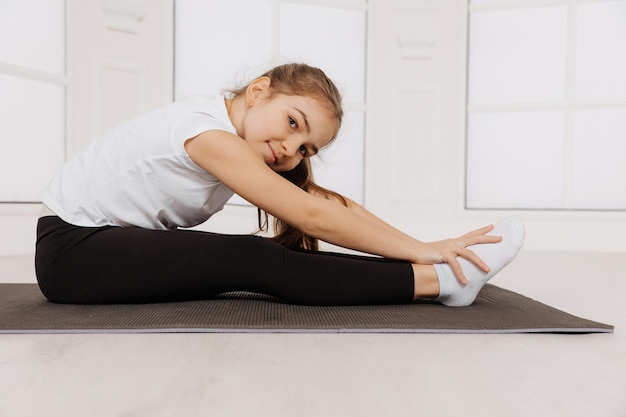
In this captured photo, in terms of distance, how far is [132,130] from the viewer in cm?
128

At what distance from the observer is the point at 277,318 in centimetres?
105

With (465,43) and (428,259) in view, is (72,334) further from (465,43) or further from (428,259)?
(465,43)

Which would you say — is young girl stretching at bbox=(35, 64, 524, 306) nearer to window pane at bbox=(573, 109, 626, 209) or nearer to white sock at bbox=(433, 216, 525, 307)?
white sock at bbox=(433, 216, 525, 307)

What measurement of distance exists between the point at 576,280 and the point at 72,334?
1.44 meters

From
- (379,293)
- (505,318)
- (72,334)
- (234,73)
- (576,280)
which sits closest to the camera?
(72,334)

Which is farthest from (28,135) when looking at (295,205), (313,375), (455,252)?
(313,375)

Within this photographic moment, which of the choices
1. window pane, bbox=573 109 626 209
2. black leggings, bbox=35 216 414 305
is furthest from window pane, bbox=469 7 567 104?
black leggings, bbox=35 216 414 305

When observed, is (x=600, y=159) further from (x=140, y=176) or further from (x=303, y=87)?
(x=140, y=176)

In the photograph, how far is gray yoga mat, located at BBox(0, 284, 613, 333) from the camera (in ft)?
3.22

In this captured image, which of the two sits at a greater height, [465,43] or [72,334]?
[465,43]

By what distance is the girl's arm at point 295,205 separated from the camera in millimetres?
1141

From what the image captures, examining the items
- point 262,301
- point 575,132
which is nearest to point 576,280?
point 262,301

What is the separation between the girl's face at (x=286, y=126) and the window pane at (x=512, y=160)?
7.49ft

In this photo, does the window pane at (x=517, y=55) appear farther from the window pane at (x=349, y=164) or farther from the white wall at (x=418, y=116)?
the window pane at (x=349, y=164)
